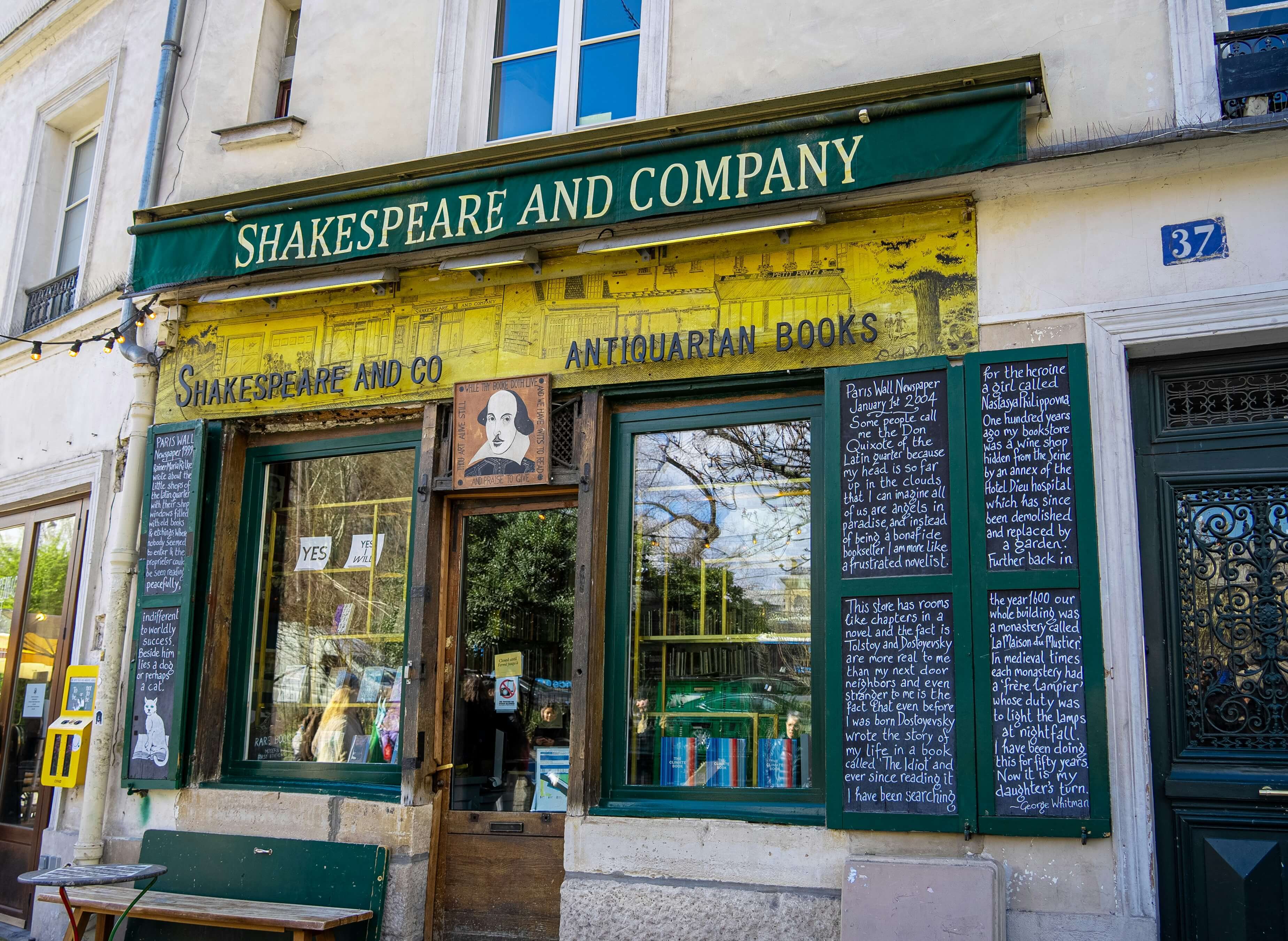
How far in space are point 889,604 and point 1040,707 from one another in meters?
0.73

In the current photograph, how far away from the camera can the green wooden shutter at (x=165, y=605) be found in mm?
6285

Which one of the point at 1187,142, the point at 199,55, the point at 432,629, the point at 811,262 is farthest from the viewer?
the point at 199,55

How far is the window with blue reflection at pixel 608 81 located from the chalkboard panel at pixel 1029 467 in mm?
2636

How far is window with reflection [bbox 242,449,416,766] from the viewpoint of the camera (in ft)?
20.5

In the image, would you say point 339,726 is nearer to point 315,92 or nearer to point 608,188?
point 608,188

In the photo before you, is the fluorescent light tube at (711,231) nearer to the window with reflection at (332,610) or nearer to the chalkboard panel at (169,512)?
the window with reflection at (332,610)

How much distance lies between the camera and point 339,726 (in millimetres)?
6277

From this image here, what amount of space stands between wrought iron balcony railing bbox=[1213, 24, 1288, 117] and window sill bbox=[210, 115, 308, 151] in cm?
496

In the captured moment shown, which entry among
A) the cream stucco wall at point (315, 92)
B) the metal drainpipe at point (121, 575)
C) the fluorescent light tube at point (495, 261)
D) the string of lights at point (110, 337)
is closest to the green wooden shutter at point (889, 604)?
the fluorescent light tube at point (495, 261)

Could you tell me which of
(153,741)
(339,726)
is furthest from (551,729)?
(153,741)

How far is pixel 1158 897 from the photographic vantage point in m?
4.38

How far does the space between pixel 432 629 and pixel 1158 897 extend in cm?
355

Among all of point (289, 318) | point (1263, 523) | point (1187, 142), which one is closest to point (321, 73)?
point (289, 318)

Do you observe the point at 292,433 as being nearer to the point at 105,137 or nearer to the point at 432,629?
the point at 432,629
